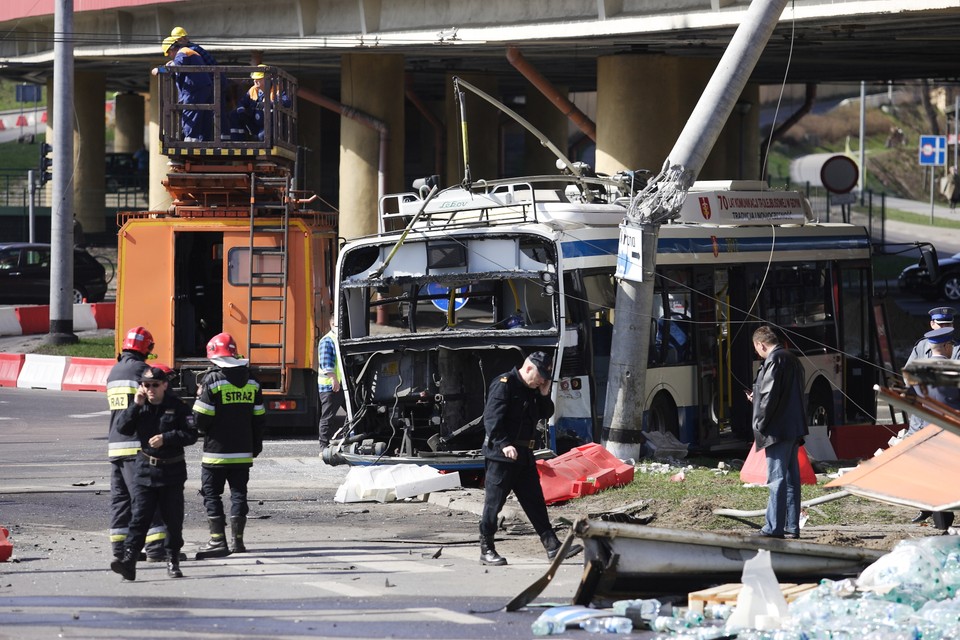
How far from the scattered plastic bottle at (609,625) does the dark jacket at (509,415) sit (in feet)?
6.95

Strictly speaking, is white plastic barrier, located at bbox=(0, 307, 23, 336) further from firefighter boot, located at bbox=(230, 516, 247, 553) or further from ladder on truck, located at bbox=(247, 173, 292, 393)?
firefighter boot, located at bbox=(230, 516, 247, 553)

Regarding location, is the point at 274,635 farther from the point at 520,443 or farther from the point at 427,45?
the point at 427,45

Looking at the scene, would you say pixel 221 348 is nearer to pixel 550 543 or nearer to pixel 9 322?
pixel 550 543

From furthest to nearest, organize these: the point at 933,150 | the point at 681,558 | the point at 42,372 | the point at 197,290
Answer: the point at 933,150
the point at 42,372
the point at 197,290
the point at 681,558

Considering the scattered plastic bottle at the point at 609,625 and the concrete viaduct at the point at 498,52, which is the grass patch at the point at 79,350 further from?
the scattered plastic bottle at the point at 609,625

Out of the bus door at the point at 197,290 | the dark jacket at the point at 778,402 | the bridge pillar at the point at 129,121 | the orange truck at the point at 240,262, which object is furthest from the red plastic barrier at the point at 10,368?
the bridge pillar at the point at 129,121

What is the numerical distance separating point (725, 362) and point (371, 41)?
13.0 meters

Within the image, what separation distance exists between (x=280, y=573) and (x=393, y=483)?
11.2 feet

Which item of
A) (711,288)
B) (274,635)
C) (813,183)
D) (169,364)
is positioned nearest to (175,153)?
(169,364)

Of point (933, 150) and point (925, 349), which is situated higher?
point (933, 150)

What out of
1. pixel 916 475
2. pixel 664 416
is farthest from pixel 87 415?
pixel 916 475

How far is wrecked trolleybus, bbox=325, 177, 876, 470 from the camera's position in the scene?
1382cm

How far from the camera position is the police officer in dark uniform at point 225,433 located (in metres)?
10.4

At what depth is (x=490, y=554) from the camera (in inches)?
397
